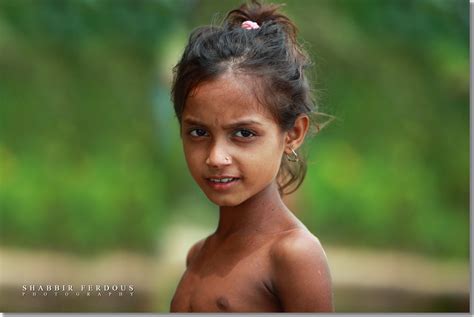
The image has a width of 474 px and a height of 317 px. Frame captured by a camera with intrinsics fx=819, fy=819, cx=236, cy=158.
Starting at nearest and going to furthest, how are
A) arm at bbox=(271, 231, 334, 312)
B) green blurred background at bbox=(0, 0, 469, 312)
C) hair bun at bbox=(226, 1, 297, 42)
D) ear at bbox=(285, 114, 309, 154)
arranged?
arm at bbox=(271, 231, 334, 312)
ear at bbox=(285, 114, 309, 154)
hair bun at bbox=(226, 1, 297, 42)
green blurred background at bbox=(0, 0, 469, 312)

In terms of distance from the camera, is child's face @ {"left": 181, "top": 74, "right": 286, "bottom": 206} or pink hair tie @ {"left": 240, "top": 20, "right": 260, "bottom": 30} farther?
pink hair tie @ {"left": 240, "top": 20, "right": 260, "bottom": 30}

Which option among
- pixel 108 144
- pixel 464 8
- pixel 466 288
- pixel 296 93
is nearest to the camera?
pixel 296 93

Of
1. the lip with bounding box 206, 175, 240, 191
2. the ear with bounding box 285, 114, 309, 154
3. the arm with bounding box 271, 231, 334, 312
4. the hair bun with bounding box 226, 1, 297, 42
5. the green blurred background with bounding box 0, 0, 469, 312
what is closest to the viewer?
the arm with bounding box 271, 231, 334, 312

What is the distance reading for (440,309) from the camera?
396 cm

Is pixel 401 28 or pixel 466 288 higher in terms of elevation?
pixel 401 28

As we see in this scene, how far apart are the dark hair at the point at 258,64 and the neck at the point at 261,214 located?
194mm

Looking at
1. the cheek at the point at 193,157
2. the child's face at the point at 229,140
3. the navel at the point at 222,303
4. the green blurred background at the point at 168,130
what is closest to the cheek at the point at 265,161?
the child's face at the point at 229,140

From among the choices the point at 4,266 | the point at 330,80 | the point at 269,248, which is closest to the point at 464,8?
the point at 330,80

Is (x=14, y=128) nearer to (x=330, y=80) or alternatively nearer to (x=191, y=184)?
(x=191, y=184)

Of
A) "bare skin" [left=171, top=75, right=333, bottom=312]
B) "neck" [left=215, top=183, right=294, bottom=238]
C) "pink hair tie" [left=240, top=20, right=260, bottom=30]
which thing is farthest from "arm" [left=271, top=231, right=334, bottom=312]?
"pink hair tie" [left=240, top=20, right=260, bottom=30]

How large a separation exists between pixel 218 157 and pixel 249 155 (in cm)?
8

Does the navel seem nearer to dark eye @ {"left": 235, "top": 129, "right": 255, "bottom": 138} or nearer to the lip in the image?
the lip

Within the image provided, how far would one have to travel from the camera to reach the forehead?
2021mm

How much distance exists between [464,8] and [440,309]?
1.46 metres
